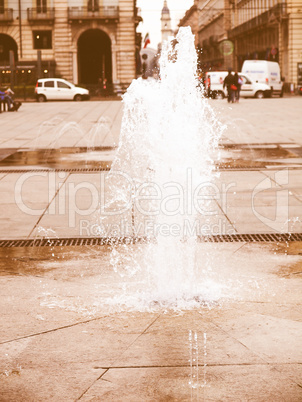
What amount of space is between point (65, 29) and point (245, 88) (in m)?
21.0

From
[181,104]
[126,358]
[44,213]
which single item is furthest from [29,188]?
[126,358]

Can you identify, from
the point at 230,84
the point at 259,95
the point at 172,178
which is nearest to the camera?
the point at 172,178

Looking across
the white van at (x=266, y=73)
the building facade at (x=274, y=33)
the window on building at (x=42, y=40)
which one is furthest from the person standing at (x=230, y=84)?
the window on building at (x=42, y=40)

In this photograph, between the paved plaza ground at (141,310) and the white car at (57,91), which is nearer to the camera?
the paved plaza ground at (141,310)

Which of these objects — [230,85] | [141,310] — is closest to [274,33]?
[230,85]

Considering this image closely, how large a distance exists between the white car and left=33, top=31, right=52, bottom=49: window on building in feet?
48.9

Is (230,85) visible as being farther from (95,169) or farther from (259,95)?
(95,169)

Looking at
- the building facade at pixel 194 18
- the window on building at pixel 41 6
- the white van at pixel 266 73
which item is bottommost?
the white van at pixel 266 73

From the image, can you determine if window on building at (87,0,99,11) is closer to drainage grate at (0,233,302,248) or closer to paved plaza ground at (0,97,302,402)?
paved plaza ground at (0,97,302,402)

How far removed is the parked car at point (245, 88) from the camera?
41.5 metres

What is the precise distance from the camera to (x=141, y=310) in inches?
195

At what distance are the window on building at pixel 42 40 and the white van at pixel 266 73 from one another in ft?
64.6

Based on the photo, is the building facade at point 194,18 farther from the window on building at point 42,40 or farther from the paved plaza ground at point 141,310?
the paved plaza ground at point 141,310

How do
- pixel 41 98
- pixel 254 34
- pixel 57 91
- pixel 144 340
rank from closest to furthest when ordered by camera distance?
pixel 144 340 < pixel 41 98 < pixel 57 91 < pixel 254 34
